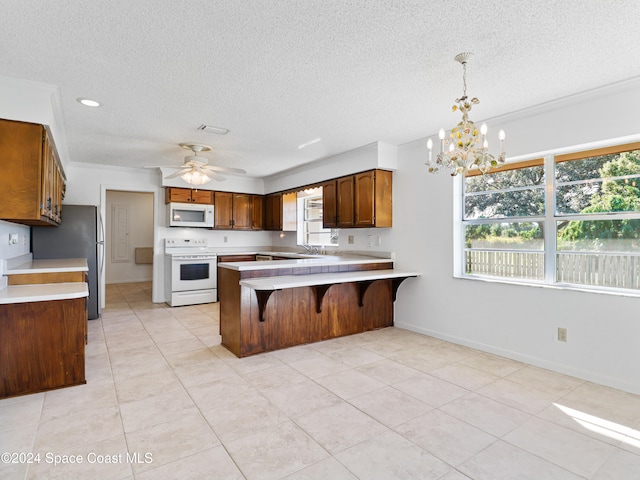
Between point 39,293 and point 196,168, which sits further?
point 196,168

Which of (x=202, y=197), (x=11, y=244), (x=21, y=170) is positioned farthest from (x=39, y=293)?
(x=202, y=197)

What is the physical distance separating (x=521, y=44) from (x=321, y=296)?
9.16 feet

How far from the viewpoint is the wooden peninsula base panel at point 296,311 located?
11.4 ft

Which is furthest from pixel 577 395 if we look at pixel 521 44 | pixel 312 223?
pixel 312 223

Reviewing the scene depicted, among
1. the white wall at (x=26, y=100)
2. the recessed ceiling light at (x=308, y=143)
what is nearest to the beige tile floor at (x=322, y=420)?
the white wall at (x=26, y=100)

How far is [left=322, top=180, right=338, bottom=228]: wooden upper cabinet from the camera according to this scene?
5.05 meters

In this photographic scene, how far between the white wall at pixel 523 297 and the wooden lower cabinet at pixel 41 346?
11.4 feet

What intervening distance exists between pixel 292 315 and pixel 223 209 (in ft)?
11.4

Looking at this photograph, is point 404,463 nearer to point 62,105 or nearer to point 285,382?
point 285,382

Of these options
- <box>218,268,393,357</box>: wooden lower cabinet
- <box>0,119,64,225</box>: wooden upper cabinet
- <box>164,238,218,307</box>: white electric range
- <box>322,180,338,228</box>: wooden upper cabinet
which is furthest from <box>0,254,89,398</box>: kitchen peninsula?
<box>322,180,338,228</box>: wooden upper cabinet

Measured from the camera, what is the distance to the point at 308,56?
2.31m

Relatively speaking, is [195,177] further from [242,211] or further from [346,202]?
[242,211]

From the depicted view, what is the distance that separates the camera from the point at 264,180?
23.4 feet

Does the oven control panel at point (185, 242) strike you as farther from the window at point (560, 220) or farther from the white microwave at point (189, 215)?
the window at point (560, 220)
